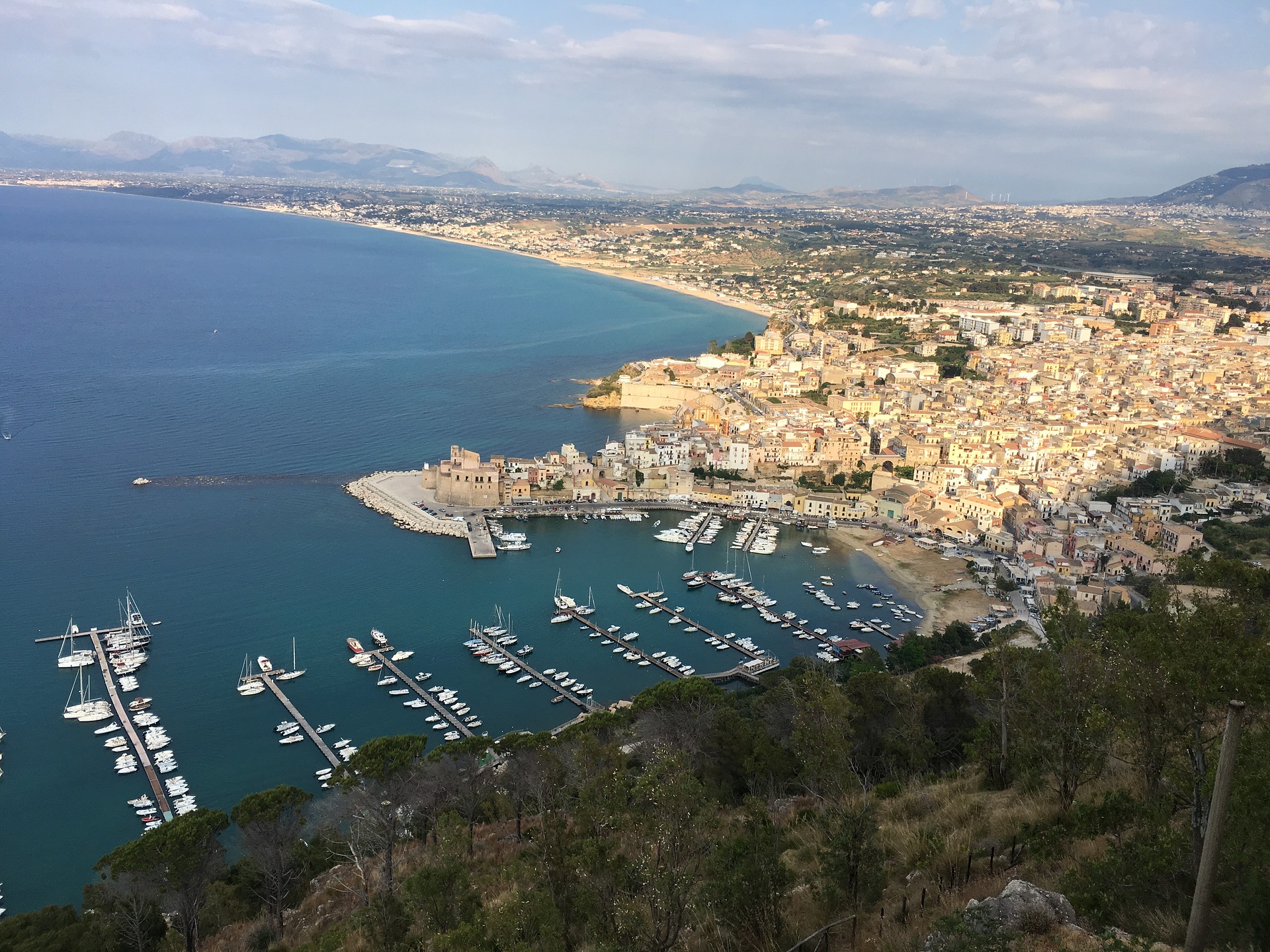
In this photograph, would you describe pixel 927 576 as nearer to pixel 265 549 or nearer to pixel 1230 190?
pixel 265 549

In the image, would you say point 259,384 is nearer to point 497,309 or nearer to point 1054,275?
point 497,309

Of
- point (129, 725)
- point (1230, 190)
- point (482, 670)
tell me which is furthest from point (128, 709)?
point (1230, 190)

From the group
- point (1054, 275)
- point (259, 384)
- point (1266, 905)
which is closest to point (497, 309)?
point (259, 384)

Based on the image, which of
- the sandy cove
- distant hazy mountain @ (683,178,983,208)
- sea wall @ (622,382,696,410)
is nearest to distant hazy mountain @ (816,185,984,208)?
distant hazy mountain @ (683,178,983,208)

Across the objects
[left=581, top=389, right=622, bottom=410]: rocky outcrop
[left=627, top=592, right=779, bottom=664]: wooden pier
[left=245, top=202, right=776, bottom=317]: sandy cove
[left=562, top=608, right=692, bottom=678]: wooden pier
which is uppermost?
[left=245, top=202, right=776, bottom=317]: sandy cove

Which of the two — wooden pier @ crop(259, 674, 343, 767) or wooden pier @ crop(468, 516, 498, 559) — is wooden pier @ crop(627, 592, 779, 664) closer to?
wooden pier @ crop(468, 516, 498, 559)
